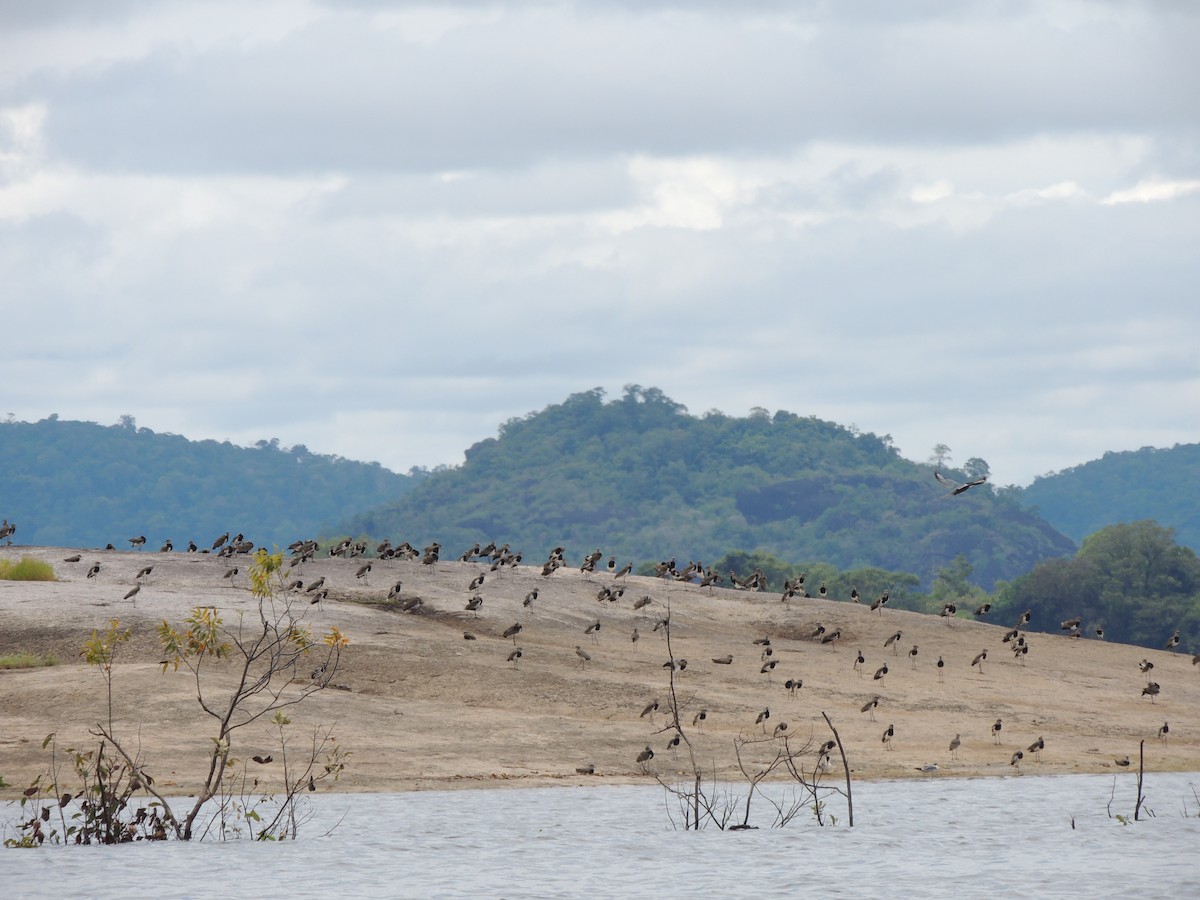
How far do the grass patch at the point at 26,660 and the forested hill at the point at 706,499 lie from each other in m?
100

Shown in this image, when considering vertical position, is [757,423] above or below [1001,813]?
above

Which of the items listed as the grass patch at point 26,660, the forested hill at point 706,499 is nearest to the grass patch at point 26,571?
the grass patch at point 26,660

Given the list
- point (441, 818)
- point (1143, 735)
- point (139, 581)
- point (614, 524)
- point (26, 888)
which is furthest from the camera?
point (614, 524)

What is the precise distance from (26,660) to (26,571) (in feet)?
23.9

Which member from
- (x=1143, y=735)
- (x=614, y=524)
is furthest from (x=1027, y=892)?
(x=614, y=524)

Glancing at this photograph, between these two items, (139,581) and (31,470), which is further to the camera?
(31,470)

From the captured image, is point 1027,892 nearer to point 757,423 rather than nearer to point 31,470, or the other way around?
point 757,423

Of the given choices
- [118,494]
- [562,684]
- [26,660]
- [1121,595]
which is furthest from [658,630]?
[118,494]

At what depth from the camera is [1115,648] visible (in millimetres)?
49594

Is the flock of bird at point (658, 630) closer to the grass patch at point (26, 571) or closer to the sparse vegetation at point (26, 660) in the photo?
the grass patch at point (26, 571)

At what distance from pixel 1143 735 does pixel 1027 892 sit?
53.5 feet

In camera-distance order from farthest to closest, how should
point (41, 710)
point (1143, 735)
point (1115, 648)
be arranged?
point (1115, 648) < point (1143, 735) < point (41, 710)

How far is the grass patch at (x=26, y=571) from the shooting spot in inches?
1633

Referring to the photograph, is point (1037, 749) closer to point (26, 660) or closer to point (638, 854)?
point (638, 854)
